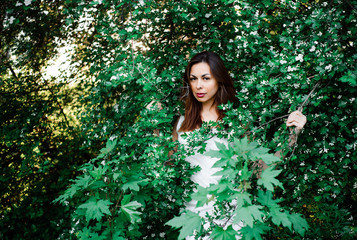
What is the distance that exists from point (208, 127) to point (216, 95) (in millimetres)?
494

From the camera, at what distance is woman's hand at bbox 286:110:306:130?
5.90ft

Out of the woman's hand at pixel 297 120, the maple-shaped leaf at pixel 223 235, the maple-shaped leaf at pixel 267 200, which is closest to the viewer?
the maple-shaped leaf at pixel 223 235

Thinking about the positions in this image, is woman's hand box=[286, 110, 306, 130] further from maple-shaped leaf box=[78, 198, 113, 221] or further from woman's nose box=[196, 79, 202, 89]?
maple-shaped leaf box=[78, 198, 113, 221]

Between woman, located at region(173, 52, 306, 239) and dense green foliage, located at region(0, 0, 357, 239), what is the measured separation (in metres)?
0.11

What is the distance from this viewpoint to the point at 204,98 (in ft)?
7.96

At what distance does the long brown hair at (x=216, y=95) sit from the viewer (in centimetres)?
242

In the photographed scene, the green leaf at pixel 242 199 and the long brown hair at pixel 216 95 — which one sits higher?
the long brown hair at pixel 216 95

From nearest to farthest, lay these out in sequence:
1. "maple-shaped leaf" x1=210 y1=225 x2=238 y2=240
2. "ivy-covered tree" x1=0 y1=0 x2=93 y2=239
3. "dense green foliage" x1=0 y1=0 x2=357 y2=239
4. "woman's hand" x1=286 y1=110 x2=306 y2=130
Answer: "maple-shaped leaf" x1=210 y1=225 x2=238 y2=240 → "dense green foliage" x1=0 y1=0 x2=357 y2=239 → "woman's hand" x1=286 y1=110 x2=306 y2=130 → "ivy-covered tree" x1=0 y1=0 x2=93 y2=239

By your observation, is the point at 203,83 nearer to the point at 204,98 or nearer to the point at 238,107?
the point at 204,98

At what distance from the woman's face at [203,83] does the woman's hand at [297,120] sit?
767mm

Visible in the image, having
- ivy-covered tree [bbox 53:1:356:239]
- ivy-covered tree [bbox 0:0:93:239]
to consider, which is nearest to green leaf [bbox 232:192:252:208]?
ivy-covered tree [bbox 53:1:356:239]

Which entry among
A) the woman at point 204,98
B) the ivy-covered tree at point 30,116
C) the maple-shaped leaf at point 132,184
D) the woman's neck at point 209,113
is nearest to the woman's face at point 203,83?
the woman at point 204,98

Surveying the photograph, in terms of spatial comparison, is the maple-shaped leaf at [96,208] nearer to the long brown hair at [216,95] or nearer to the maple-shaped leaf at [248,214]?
the maple-shaped leaf at [248,214]

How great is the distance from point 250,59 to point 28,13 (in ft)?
8.84
